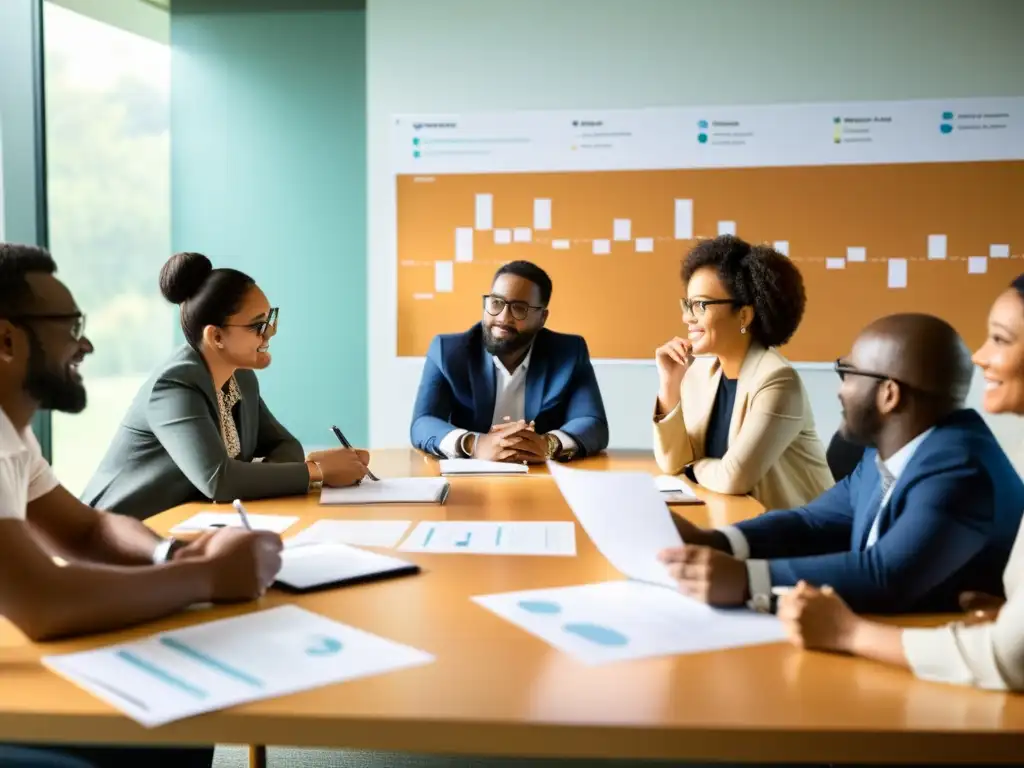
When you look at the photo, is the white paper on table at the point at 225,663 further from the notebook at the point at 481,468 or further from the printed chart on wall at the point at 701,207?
the printed chart on wall at the point at 701,207

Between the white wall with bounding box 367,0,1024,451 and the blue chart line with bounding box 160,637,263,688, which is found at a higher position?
the white wall with bounding box 367,0,1024,451

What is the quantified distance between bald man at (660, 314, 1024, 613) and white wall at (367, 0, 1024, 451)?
3.47m

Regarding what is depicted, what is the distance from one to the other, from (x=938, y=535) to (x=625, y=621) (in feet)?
1.56

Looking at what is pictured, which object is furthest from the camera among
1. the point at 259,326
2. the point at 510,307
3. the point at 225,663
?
the point at 510,307

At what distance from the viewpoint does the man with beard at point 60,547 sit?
1321 millimetres

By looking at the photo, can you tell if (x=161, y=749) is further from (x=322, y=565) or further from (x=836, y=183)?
(x=836, y=183)

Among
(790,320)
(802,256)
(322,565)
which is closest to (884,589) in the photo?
(322,565)

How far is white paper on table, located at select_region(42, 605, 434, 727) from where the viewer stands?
1.12m

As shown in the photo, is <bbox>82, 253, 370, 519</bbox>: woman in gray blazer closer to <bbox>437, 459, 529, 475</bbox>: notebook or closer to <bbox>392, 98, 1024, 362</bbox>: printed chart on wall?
<bbox>437, 459, 529, 475</bbox>: notebook

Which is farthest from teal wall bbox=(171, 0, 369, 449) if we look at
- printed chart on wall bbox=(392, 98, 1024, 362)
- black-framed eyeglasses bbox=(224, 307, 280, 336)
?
black-framed eyeglasses bbox=(224, 307, 280, 336)

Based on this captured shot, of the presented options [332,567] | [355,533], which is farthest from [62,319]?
[355,533]

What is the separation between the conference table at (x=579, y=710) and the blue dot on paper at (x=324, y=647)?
9 cm

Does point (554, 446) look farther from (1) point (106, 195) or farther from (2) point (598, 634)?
(1) point (106, 195)

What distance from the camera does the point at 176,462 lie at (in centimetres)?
251
